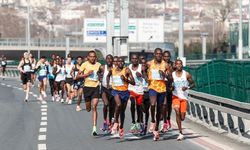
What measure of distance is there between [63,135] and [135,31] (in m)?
60.6

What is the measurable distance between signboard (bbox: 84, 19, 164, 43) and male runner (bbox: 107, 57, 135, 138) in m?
60.6

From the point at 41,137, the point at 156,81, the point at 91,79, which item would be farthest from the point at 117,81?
the point at 41,137

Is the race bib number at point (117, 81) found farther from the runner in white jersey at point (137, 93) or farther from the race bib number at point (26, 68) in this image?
→ the race bib number at point (26, 68)

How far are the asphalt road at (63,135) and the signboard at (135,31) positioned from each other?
51721 mm

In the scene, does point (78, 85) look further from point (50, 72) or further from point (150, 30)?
point (150, 30)

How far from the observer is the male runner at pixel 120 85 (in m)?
18.4

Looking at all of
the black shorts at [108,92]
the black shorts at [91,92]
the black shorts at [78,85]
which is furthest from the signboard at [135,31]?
the black shorts at [91,92]

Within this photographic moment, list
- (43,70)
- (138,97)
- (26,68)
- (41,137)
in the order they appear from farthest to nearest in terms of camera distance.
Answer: (43,70)
(26,68)
(138,97)
(41,137)

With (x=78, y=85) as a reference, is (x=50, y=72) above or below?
above

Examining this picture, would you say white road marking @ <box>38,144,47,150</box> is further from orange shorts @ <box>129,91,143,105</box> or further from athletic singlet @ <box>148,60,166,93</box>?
orange shorts @ <box>129,91,143,105</box>

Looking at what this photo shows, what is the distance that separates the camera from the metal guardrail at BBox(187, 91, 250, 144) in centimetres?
1830

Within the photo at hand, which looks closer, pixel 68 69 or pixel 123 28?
pixel 68 69

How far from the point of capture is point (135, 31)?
79.8 metres

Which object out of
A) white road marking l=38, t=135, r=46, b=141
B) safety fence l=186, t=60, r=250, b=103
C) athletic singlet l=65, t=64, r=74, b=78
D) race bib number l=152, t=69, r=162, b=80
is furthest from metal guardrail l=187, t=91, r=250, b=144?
athletic singlet l=65, t=64, r=74, b=78
